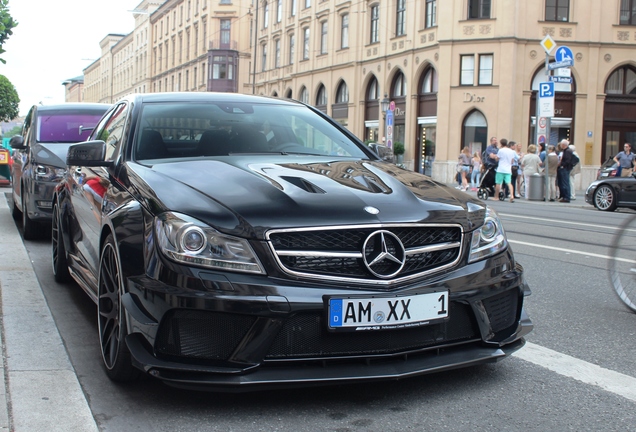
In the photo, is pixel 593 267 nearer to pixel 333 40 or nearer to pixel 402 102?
pixel 402 102

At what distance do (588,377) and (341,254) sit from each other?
1520mm

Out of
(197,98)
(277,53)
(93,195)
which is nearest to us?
(93,195)

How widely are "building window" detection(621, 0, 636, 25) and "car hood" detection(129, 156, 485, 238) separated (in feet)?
119

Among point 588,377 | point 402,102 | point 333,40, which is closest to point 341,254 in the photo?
Result: point 588,377

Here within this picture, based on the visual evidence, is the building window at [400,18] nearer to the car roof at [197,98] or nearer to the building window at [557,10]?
the building window at [557,10]

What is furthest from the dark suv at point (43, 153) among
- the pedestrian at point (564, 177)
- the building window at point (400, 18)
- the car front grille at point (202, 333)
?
the building window at point (400, 18)

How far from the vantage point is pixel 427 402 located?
362cm

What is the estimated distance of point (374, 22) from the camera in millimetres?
45156

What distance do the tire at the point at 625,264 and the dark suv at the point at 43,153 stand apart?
6099 mm

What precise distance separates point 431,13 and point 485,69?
4.57 meters

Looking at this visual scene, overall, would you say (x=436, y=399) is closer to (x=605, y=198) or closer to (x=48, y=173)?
(x=48, y=173)

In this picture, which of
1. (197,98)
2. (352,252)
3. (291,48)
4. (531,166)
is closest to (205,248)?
(352,252)

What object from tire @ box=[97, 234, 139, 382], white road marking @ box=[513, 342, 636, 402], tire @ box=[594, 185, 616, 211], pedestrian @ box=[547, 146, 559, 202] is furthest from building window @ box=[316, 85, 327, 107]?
tire @ box=[97, 234, 139, 382]

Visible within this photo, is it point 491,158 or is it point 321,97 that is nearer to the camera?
point 491,158
